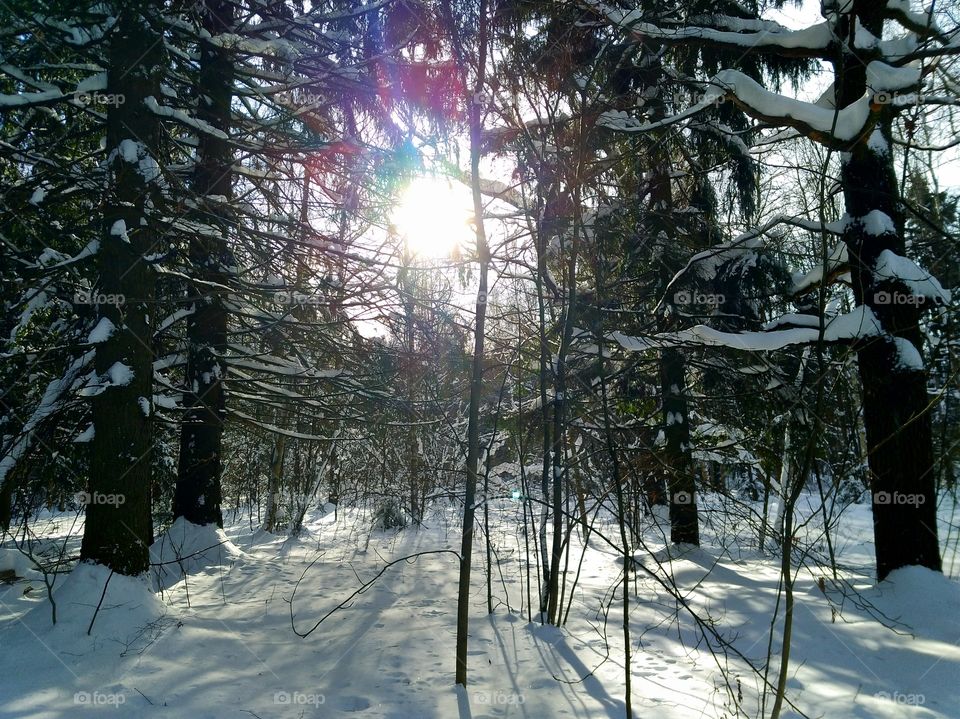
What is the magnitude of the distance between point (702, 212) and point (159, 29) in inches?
311

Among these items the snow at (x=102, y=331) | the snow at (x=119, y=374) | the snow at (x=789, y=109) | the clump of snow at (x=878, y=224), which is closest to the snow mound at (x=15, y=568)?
the snow at (x=119, y=374)

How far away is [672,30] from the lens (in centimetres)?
624

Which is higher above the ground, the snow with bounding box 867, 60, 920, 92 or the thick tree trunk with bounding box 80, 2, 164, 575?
the snow with bounding box 867, 60, 920, 92

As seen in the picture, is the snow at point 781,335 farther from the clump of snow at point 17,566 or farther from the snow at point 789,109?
the clump of snow at point 17,566

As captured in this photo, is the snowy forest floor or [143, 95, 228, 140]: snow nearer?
the snowy forest floor

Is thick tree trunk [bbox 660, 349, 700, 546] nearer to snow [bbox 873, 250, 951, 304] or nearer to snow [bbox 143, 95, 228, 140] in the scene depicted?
snow [bbox 873, 250, 951, 304]

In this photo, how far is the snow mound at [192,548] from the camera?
6961 mm

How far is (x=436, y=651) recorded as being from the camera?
429 cm

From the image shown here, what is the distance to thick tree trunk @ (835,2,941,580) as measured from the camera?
5.36 meters

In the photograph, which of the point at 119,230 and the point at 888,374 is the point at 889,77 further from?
the point at 119,230

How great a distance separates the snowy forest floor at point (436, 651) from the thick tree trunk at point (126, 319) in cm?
39

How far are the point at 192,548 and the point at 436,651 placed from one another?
475 cm

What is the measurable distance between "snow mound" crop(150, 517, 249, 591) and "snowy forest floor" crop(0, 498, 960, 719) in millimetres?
597

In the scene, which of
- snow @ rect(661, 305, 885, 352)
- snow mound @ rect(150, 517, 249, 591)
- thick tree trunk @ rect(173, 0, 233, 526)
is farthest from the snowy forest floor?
snow @ rect(661, 305, 885, 352)
